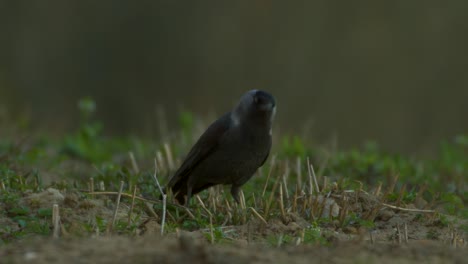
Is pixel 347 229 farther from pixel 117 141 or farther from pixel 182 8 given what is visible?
pixel 182 8

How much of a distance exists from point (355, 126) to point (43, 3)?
5.89 m

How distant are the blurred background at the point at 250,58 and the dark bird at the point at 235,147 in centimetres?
842

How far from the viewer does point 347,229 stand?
18.8 feet

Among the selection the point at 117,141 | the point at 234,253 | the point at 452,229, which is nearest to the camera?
the point at 234,253

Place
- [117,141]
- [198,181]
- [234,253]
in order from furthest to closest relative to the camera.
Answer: [117,141]
[198,181]
[234,253]

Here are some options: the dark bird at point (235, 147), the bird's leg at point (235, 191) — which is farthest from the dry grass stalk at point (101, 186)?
the bird's leg at point (235, 191)

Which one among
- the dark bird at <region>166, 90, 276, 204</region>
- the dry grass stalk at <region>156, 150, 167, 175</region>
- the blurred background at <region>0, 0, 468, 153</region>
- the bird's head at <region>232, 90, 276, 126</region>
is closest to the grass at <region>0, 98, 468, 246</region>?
the dry grass stalk at <region>156, 150, 167, 175</region>

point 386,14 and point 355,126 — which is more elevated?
point 386,14

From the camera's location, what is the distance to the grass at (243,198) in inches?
211

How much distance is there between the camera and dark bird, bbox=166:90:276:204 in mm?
6457

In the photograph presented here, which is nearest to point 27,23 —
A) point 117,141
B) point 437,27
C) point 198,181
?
point 117,141

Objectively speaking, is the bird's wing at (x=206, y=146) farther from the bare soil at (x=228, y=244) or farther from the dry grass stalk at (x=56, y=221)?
the dry grass stalk at (x=56, y=221)

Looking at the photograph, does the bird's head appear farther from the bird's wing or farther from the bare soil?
the bare soil

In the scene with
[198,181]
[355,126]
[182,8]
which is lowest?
[355,126]
